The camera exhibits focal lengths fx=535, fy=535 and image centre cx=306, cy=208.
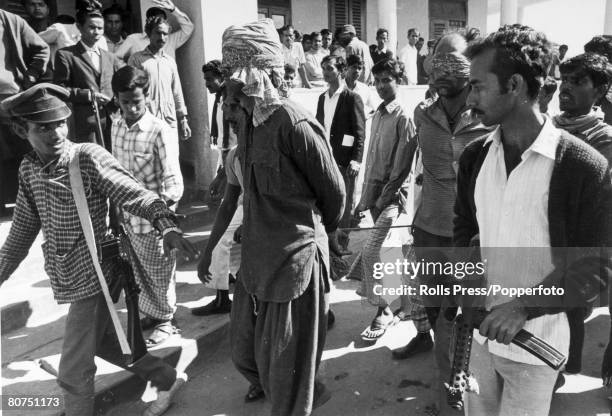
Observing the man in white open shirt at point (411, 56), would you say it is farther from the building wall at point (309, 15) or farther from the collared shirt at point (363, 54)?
the building wall at point (309, 15)

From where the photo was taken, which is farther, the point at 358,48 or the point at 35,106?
the point at 358,48

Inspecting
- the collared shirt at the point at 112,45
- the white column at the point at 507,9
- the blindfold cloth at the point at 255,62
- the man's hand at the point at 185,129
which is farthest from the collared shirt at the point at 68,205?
the white column at the point at 507,9

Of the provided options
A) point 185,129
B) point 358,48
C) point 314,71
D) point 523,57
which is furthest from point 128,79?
point 358,48

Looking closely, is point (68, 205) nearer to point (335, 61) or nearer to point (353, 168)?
point (353, 168)

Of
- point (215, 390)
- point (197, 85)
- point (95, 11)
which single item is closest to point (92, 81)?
point (95, 11)

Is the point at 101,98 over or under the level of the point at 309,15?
under

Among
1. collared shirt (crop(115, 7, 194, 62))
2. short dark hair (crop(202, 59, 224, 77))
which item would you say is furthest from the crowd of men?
short dark hair (crop(202, 59, 224, 77))

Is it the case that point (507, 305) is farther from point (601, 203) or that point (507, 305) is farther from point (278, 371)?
point (278, 371)

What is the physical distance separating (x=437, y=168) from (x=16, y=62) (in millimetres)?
3743

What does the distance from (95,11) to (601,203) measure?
469cm

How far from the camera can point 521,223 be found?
1.81 meters

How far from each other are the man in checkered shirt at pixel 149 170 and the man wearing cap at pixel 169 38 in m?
2.31

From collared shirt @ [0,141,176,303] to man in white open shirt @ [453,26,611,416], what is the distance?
4.92ft

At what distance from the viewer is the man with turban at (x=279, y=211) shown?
2445 millimetres
